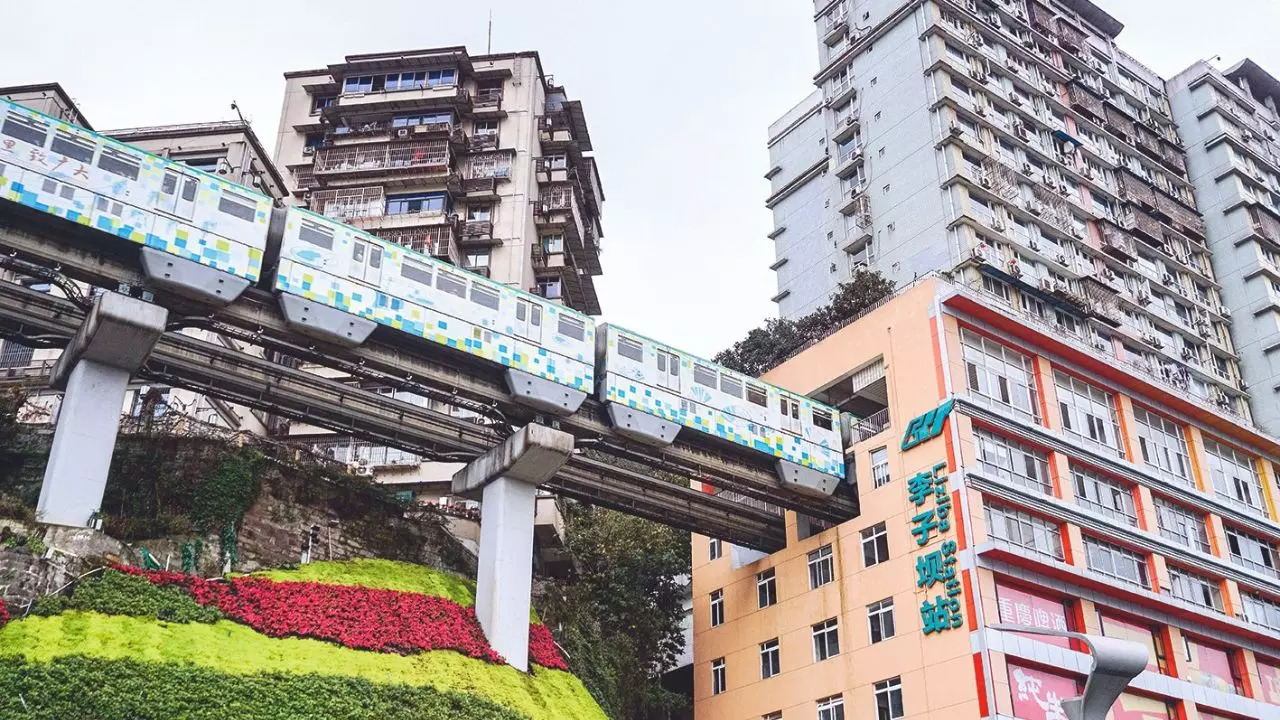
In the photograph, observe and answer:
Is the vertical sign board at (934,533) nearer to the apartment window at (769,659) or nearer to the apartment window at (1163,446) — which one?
the apartment window at (769,659)

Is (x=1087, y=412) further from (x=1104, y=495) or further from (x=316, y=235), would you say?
(x=316, y=235)

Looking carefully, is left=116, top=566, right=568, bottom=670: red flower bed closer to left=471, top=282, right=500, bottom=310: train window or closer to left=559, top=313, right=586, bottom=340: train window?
left=471, top=282, right=500, bottom=310: train window

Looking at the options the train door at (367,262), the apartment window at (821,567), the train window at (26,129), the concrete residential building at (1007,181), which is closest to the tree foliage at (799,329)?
the concrete residential building at (1007,181)

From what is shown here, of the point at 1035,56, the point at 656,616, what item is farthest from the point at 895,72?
the point at 656,616

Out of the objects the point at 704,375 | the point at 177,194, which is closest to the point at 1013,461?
the point at 704,375

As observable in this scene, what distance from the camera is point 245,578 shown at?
25.9 metres

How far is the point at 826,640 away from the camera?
33.5m

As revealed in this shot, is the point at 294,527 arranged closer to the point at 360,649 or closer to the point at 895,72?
the point at 360,649

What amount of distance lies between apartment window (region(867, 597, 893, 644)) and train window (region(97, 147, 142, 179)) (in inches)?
858

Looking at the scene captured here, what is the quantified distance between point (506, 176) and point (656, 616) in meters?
21.8

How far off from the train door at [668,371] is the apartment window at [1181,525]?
16.3 m

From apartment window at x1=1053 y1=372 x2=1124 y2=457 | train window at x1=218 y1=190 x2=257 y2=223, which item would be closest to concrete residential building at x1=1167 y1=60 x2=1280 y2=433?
apartment window at x1=1053 y1=372 x2=1124 y2=457

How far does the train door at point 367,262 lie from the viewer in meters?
28.2

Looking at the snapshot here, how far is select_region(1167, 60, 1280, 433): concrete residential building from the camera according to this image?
197 ft
